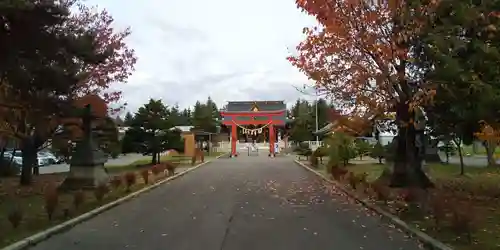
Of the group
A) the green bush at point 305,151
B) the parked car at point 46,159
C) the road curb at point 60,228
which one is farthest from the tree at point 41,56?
the green bush at point 305,151

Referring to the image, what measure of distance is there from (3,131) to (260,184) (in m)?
10.2

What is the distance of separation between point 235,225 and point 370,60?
8.10m

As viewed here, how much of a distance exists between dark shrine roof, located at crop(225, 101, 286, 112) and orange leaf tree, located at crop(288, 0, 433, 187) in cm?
4156

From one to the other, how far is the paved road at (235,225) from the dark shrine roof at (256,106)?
138 ft

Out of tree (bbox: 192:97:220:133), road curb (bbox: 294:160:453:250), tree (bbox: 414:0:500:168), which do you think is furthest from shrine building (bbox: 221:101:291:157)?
tree (bbox: 414:0:500:168)

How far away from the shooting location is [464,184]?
19484 millimetres

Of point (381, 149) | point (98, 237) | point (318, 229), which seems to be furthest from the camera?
point (381, 149)

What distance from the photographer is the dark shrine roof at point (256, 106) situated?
197ft

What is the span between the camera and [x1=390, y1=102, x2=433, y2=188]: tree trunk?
677 inches

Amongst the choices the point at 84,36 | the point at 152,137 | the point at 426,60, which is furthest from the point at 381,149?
the point at 84,36

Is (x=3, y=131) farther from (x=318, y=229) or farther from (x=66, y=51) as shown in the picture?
(x=318, y=229)

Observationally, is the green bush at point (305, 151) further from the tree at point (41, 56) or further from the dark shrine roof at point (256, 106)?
the tree at point (41, 56)

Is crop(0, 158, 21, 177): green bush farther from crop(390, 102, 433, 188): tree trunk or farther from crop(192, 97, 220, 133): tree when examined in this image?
crop(192, 97, 220, 133): tree

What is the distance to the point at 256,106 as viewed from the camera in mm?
59562
